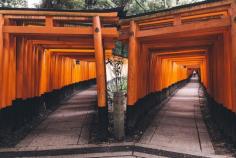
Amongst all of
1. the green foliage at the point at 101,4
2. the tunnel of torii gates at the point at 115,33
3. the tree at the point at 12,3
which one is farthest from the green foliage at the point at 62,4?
the tunnel of torii gates at the point at 115,33

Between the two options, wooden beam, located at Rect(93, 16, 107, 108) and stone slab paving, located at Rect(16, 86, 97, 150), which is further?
wooden beam, located at Rect(93, 16, 107, 108)

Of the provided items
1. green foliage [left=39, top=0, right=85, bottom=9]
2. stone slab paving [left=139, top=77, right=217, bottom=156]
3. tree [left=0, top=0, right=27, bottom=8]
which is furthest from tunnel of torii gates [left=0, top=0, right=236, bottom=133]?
tree [left=0, top=0, right=27, bottom=8]

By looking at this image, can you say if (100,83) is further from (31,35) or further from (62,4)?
(62,4)

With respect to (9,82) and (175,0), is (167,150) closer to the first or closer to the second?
(9,82)

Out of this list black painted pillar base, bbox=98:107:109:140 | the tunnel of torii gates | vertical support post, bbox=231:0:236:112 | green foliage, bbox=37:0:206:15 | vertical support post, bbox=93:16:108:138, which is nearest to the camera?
vertical support post, bbox=231:0:236:112

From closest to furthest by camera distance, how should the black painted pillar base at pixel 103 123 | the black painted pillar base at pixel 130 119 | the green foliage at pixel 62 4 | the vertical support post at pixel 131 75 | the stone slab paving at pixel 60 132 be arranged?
1. the stone slab paving at pixel 60 132
2. the black painted pillar base at pixel 103 123
3. the black painted pillar base at pixel 130 119
4. the vertical support post at pixel 131 75
5. the green foliage at pixel 62 4

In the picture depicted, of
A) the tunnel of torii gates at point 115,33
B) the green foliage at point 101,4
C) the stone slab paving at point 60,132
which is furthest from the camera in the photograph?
the green foliage at point 101,4

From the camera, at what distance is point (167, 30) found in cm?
780

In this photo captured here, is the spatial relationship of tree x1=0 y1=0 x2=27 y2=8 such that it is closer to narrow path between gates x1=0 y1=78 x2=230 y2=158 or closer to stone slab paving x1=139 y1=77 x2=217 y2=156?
narrow path between gates x1=0 y1=78 x2=230 y2=158

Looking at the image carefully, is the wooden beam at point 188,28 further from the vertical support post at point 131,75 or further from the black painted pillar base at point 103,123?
the black painted pillar base at point 103,123

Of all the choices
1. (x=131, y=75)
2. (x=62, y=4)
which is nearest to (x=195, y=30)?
(x=131, y=75)

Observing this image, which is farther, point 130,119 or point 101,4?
point 101,4

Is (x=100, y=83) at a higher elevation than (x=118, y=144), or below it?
higher

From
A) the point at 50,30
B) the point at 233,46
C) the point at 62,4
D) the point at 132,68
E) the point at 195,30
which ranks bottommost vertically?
the point at 132,68
